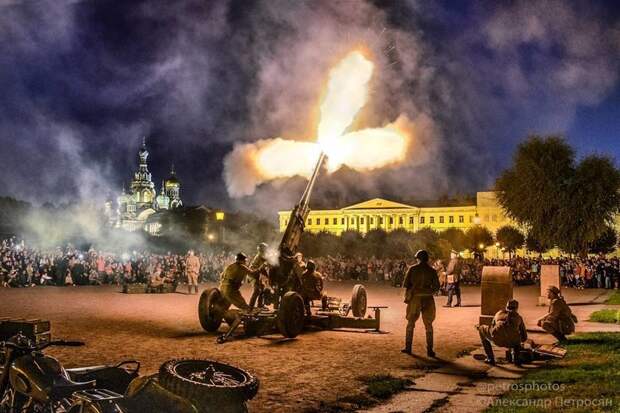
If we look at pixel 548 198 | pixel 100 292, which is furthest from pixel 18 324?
pixel 548 198

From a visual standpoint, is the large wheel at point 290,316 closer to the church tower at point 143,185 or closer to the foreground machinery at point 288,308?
the foreground machinery at point 288,308

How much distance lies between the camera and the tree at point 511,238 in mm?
86625

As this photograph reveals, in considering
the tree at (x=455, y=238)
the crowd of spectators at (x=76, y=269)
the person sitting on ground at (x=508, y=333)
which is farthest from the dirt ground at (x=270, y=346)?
the tree at (x=455, y=238)

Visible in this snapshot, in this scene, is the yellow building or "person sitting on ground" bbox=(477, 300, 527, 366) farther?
the yellow building

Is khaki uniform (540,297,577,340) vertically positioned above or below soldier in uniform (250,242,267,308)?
below

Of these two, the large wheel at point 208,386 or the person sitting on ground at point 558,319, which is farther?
the person sitting on ground at point 558,319

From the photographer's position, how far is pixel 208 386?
468 cm

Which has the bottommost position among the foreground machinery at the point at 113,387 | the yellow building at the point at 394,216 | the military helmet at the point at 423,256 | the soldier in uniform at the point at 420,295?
the foreground machinery at the point at 113,387

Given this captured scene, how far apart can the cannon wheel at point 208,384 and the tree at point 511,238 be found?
85.4 m

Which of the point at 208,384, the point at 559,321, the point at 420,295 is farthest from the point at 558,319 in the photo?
the point at 208,384

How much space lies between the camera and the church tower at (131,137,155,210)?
157 meters

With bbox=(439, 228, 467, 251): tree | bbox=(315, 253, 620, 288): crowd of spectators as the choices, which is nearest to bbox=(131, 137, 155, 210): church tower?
bbox=(439, 228, 467, 251): tree

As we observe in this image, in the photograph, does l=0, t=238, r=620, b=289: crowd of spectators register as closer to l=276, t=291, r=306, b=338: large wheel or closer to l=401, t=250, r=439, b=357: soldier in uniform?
l=276, t=291, r=306, b=338: large wheel

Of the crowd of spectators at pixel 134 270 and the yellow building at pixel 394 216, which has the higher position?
Answer: the yellow building at pixel 394 216
